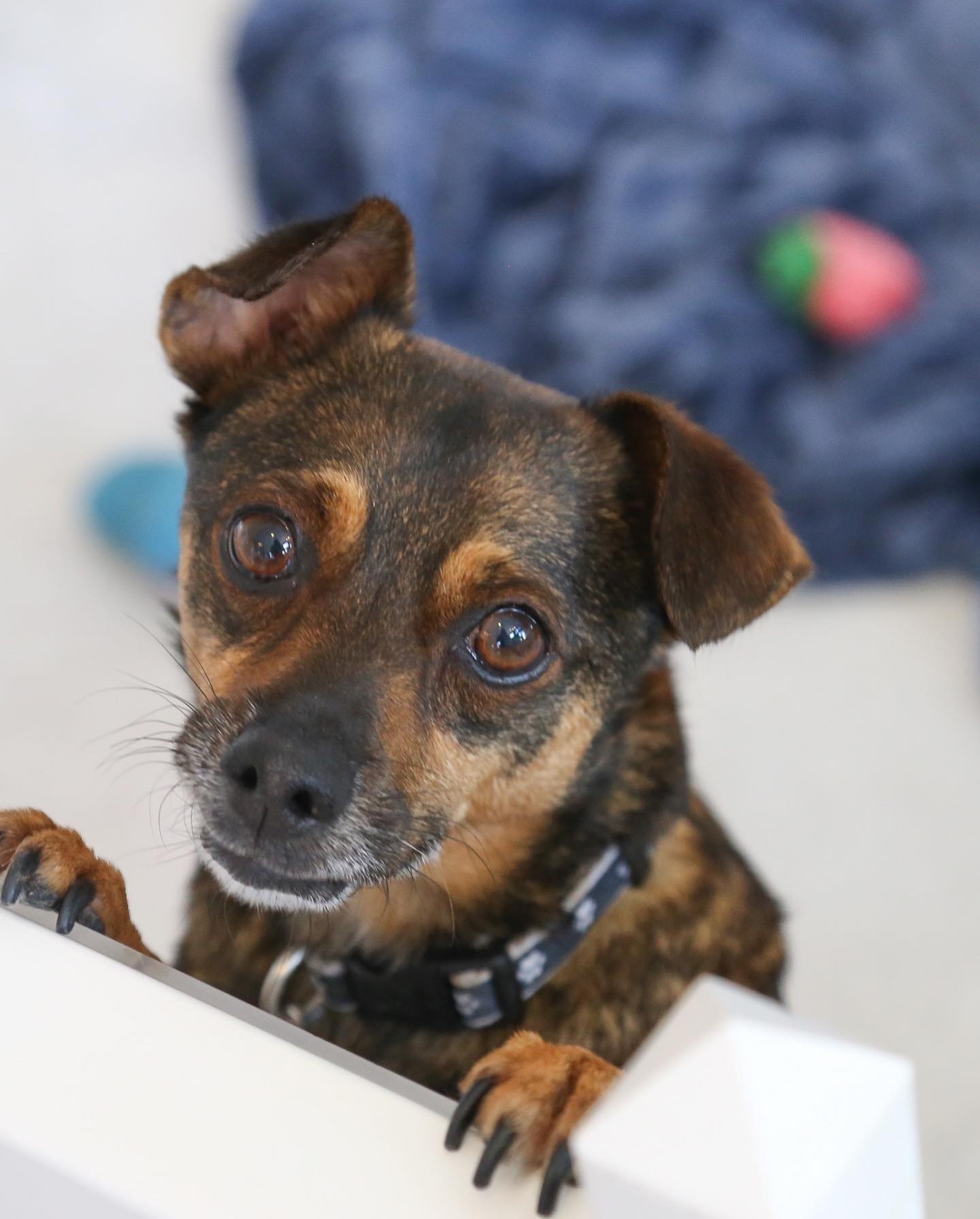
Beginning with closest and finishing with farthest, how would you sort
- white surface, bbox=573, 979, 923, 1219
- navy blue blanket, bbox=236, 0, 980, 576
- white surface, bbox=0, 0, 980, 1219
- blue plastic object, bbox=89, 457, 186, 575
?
white surface, bbox=573, 979, 923, 1219 < white surface, bbox=0, 0, 980, 1219 < blue plastic object, bbox=89, 457, 186, 575 < navy blue blanket, bbox=236, 0, 980, 576

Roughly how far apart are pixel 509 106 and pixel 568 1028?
9.22 ft

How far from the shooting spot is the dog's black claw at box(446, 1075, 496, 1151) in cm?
95

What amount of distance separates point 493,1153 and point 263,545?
2.67ft

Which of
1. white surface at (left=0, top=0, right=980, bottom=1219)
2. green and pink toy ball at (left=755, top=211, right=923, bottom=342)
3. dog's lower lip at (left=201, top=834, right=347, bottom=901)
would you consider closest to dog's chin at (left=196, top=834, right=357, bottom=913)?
dog's lower lip at (left=201, top=834, right=347, bottom=901)

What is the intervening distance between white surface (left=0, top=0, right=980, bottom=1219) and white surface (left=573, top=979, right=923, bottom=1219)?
1377mm

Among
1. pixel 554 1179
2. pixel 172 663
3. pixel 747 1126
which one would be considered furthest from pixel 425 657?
pixel 172 663

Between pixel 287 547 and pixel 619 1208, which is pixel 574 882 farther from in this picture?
pixel 619 1208

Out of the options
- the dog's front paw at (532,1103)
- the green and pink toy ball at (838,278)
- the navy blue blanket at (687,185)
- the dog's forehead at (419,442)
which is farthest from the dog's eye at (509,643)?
the green and pink toy ball at (838,278)

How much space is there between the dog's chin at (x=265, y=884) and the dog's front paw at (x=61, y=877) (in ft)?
0.34

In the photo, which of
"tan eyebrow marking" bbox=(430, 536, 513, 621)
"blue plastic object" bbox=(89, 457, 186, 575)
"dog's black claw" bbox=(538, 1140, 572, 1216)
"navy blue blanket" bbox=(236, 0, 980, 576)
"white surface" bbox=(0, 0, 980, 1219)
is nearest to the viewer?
"dog's black claw" bbox=(538, 1140, 572, 1216)

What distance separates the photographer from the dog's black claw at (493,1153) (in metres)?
0.92

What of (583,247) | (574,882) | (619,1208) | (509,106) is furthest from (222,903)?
(509,106)

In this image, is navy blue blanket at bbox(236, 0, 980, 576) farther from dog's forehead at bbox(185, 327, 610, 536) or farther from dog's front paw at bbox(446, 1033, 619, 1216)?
dog's front paw at bbox(446, 1033, 619, 1216)

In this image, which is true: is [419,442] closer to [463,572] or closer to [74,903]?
[463,572]
